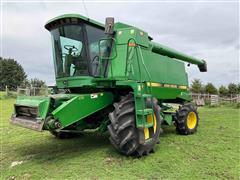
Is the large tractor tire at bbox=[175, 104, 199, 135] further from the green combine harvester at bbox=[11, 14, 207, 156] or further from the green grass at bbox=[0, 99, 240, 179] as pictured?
the green combine harvester at bbox=[11, 14, 207, 156]

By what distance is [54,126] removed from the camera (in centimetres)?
455

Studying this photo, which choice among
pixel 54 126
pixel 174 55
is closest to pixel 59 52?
pixel 54 126

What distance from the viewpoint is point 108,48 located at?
588 centimetres

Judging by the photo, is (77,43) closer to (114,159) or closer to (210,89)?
(114,159)

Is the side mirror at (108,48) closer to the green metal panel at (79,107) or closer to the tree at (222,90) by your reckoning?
the green metal panel at (79,107)

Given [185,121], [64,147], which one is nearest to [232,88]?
[185,121]

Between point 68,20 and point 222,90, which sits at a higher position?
point 68,20

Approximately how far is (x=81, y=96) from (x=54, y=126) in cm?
81

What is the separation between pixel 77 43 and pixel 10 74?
183 feet

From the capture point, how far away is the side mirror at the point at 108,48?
5707 mm

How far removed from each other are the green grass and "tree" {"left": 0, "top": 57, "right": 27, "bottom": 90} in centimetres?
5181

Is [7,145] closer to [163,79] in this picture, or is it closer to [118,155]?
[118,155]

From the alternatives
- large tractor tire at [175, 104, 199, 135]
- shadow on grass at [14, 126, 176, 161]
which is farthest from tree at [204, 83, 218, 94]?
shadow on grass at [14, 126, 176, 161]

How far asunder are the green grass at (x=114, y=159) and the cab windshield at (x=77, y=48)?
5.86 ft
